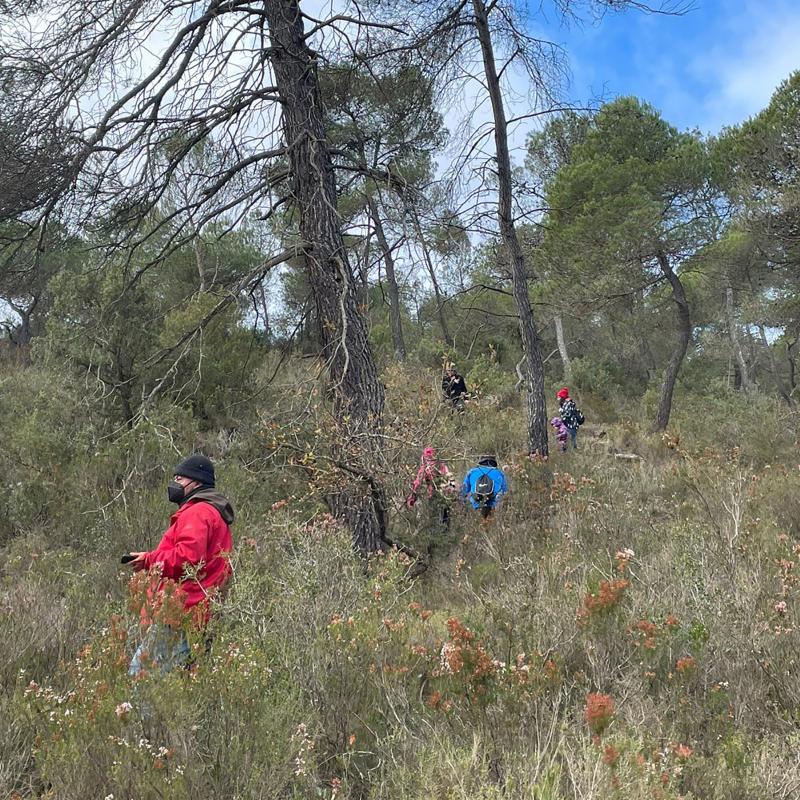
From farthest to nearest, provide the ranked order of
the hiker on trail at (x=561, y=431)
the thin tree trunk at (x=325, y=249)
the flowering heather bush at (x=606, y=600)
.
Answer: the hiker on trail at (x=561, y=431) → the thin tree trunk at (x=325, y=249) → the flowering heather bush at (x=606, y=600)

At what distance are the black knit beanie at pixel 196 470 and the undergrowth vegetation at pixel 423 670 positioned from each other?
489 mm

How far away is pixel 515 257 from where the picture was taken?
322 inches

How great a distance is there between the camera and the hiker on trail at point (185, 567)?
2115mm

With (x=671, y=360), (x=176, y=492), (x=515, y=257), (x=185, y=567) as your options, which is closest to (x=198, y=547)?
(x=185, y=567)

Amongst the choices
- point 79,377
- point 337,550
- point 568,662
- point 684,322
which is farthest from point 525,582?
point 684,322

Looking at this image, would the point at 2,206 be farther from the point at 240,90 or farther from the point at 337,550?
the point at 337,550

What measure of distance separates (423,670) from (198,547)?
1.25 metres

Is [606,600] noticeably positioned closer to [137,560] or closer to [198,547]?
[198,547]

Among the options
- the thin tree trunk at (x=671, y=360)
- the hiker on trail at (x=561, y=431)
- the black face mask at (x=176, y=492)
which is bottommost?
the black face mask at (x=176, y=492)

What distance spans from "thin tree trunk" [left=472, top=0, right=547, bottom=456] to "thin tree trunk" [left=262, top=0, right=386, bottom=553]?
149 inches

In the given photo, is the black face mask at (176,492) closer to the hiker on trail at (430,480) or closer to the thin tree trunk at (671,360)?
the hiker on trail at (430,480)

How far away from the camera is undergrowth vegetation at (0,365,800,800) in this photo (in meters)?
1.84

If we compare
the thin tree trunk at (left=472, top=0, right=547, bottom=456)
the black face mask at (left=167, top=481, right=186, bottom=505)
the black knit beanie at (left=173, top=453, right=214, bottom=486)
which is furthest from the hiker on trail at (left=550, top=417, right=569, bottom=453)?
the black face mask at (left=167, top=481, right=186, bottom=505)

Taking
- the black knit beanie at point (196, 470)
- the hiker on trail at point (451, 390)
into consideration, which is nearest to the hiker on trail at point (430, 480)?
the hiker on trail at point (451, 390)
